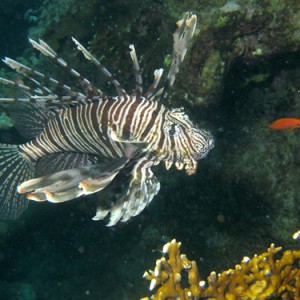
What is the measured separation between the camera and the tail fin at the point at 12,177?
3922 mm

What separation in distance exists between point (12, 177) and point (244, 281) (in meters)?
2.99

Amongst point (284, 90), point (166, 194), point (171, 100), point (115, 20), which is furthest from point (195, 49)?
point (166, 194)

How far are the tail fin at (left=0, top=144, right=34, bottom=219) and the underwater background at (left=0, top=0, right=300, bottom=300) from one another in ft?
6.24

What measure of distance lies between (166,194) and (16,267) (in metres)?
4.36

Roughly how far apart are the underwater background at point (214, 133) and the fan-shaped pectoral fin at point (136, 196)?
5.16ft

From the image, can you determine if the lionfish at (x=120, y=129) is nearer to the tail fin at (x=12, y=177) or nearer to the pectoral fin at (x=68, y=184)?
the pectoral fin at (x=68, y=184)

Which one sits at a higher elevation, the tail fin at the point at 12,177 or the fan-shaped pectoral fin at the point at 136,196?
the tail fin at the point at 12,177

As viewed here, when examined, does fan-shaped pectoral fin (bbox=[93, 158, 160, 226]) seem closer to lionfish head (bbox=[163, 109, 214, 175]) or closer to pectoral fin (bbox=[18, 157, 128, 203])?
lionfish head (bbox=[163, 109, 214, 175])

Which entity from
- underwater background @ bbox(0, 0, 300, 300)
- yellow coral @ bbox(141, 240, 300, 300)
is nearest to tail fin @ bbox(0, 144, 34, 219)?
underwater background @ bbox(0, 0, 300, 300)

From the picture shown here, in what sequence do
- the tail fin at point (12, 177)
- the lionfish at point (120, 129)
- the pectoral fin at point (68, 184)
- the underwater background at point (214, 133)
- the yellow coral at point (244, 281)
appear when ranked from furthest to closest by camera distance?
the underwater background at point (214, 133) → the tail fin at point (12, 177) → the yellow coral at point (244, 281) → the lionfish at point (120, 129) → the pectoral fin at point (68, 184)

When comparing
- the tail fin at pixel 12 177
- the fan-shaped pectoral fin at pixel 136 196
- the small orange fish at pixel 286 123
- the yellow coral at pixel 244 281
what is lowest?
the yellow coral at pixel 244 281

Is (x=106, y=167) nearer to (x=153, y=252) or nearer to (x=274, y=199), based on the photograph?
(x=274, y=199)

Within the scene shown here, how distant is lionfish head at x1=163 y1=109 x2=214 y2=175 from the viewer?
113 inches

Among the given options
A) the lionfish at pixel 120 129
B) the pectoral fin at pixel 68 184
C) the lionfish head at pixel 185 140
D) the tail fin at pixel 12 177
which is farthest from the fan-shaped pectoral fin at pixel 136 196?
the tail fin at pixel 12 177
